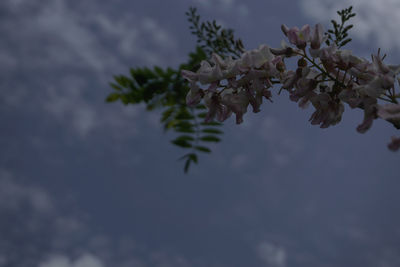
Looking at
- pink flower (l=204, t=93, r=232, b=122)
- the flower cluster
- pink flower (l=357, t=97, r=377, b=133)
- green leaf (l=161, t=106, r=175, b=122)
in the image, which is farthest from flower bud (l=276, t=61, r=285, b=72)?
A: green leaf (l=161, t=106, r=175, b=122)

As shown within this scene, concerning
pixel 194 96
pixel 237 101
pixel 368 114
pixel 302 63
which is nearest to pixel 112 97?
pixel 194 96

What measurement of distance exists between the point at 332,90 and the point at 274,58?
13.6 inches

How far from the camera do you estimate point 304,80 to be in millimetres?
2072

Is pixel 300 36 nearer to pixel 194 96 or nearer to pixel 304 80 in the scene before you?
pixel 304 80

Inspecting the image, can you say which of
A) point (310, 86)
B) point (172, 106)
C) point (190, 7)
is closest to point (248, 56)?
point (310, 86)

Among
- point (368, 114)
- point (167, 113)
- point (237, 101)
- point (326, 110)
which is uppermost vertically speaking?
point (167, 113)

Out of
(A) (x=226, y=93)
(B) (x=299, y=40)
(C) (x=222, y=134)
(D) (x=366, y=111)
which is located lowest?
(D) (x=366, y=111)

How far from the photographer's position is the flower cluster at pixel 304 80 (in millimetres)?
1866

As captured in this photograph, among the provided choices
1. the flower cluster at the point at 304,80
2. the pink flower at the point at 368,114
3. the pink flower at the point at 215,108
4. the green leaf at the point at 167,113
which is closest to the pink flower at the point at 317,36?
the flower cluster at the point at 304,80

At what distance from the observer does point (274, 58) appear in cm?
211

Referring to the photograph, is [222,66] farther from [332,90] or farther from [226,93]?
[332,90]

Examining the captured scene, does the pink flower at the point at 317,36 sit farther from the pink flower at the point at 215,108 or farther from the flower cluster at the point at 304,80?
the pink flower at the point at 215,108

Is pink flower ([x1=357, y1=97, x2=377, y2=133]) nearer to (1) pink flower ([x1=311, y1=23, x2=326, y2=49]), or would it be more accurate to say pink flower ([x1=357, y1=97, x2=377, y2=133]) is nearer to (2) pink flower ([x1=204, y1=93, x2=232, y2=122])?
(1) pink flower ([x1=311, y1=23, x2=326, y2=49])

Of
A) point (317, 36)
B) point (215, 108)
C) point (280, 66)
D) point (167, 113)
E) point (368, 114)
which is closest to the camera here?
point (368, 114)
